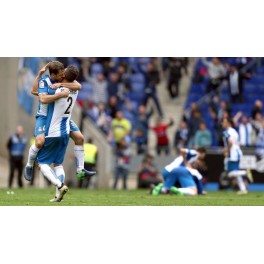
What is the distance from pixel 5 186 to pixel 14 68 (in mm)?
3848

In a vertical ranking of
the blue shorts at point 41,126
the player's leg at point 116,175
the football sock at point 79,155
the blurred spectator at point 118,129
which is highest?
the blue shorts at point 41,126

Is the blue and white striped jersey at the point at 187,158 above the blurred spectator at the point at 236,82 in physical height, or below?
below

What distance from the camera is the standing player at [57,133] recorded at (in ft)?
53.5

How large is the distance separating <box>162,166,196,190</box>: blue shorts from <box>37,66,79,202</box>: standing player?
15.8 ft

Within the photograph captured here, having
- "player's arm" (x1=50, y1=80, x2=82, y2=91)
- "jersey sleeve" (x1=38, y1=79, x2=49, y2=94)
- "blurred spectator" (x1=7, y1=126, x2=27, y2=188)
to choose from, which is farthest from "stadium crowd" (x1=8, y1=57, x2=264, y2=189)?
"jersey sleeve" (x1=38, y1=79, x2=49, y2=94)

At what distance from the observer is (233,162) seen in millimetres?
24078

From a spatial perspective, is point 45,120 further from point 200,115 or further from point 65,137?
point 200,115

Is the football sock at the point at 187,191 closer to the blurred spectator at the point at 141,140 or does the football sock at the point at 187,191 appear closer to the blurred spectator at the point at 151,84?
the blurred spectator at the point at 141,140

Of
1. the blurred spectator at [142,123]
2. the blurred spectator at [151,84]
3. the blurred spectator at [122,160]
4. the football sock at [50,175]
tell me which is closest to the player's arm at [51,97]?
the football sock at [50,175]

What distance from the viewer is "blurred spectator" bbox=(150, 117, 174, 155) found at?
101ft

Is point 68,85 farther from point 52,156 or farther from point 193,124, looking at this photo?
point 193,124

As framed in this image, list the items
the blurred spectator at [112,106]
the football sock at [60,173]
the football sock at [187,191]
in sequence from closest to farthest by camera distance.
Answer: the football sock at [60,173], the football sock at [187,191], the blurred spectator at [112,106]

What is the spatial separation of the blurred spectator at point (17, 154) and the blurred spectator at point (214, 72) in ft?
23.2

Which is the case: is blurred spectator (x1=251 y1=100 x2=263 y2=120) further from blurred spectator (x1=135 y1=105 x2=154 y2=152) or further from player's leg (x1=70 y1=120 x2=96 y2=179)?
player's leg (x1=70 y1=120 x2=96 y2=179)
